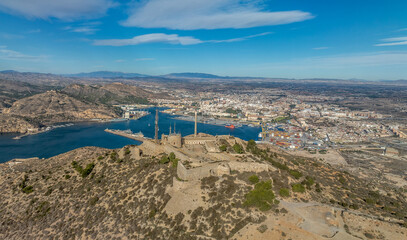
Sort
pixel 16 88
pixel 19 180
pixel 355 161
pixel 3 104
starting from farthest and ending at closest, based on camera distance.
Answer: pixel 16 88 → pixel 3 104 → pixel 355 161 → pixel 19 180

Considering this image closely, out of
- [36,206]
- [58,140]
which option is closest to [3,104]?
[58,140]

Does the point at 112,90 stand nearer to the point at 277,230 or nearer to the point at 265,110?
the point at 265,110

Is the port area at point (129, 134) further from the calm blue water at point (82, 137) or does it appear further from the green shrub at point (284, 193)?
the green shrub at point (284, 193)

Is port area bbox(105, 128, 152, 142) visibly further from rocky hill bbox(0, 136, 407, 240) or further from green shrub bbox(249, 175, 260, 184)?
green shrub bbox(249, 175, 260, 184)

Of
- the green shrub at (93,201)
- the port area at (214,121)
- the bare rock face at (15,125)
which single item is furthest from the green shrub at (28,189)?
the port area at (214,121)

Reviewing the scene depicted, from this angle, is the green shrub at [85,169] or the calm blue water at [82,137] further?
the calm blue water at [82,137]

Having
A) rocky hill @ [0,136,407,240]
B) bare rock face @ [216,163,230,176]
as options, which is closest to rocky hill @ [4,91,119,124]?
rocky hill @ [0,136,407,240]

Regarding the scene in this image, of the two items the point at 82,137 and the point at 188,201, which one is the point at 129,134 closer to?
the point at 82,137
